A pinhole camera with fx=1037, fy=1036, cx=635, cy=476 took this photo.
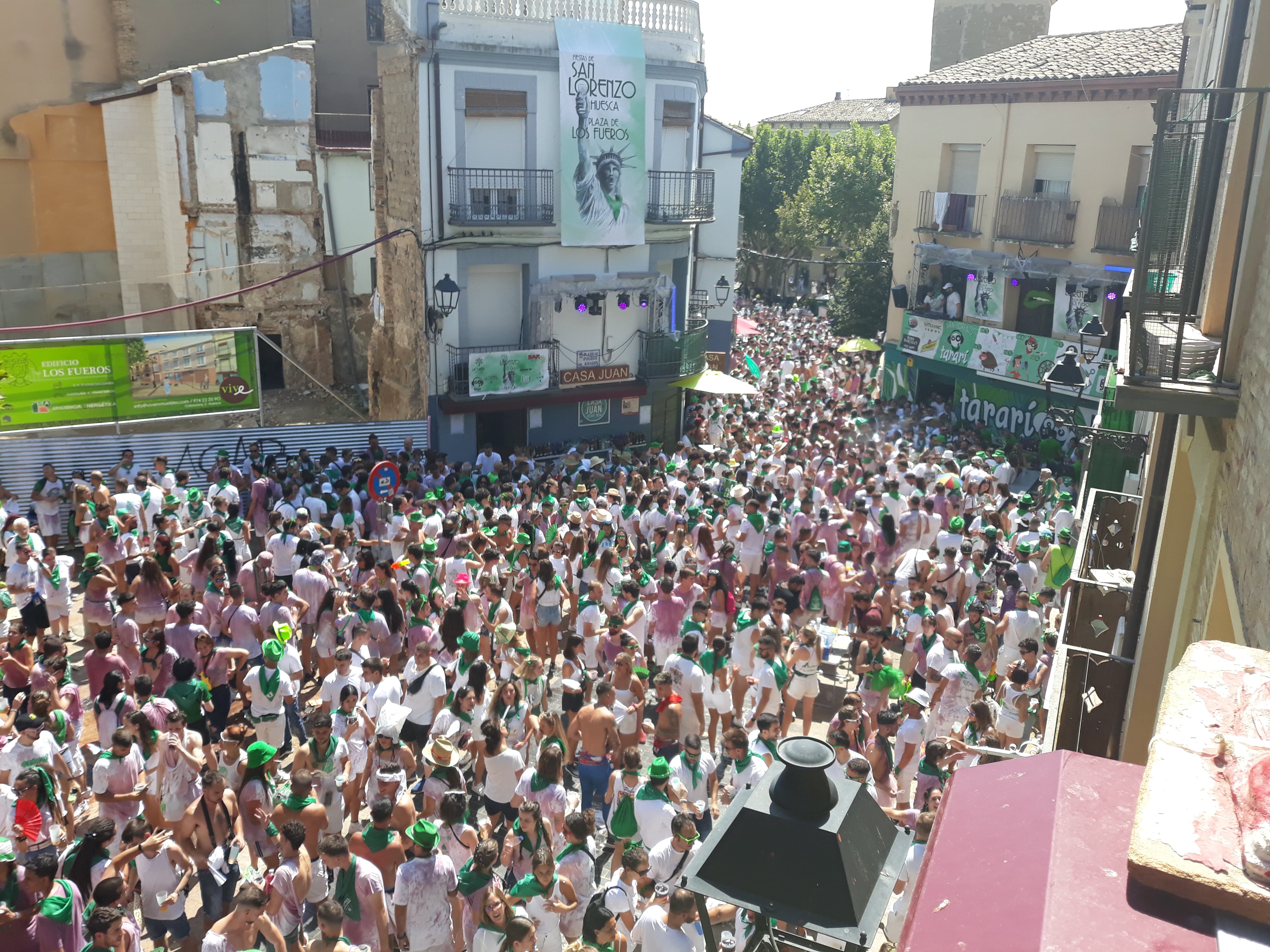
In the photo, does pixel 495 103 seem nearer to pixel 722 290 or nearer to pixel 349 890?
pixel 722 290

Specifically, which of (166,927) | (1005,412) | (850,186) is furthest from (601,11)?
(850,186)

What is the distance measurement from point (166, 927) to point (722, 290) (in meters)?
27.1

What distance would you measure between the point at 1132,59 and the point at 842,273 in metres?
14.1

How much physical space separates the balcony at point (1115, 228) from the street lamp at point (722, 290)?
35.5ft

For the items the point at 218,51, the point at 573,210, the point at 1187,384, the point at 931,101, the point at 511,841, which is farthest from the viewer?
the point at 931,101

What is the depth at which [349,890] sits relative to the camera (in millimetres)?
6141

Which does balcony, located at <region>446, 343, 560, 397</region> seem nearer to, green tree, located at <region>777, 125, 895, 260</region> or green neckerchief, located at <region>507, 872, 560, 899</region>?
green neckerchief, located at <region>507, 872, 560, 899</region>

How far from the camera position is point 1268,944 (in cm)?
192

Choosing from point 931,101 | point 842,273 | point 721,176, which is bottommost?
point 842,273

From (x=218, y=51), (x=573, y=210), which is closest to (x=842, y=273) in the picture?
(x=573, y=210)

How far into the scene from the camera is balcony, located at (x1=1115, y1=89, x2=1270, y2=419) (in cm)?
551

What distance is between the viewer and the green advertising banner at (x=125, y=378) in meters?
16.5

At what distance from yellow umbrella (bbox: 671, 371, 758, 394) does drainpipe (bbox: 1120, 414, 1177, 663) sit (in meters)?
15.9

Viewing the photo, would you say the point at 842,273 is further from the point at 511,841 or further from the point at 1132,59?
the point at 511,841
